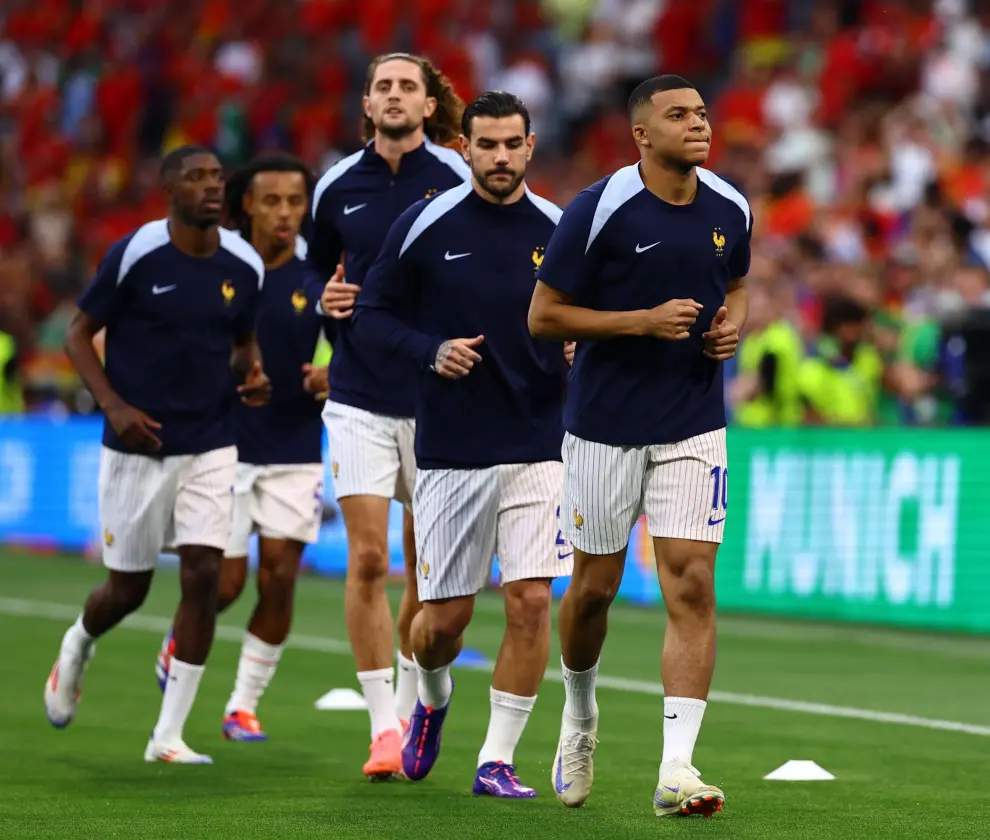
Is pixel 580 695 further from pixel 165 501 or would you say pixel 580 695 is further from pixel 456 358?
pixel 165 501

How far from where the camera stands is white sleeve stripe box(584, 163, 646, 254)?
730 centimetres

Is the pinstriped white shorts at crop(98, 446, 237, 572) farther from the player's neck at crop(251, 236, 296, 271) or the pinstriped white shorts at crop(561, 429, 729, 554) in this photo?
the pinstriped white shorts at crop(561, 429, 729, 554)

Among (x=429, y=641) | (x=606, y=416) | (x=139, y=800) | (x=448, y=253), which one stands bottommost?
(x=139, y=800)

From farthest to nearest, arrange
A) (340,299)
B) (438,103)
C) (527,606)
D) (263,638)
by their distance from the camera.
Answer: (263,638), (438,103), (340,299), (527,606)

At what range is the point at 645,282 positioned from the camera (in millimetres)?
7359

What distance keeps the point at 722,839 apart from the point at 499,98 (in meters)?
2.83

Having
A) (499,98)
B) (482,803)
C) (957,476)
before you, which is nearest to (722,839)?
(482,803)

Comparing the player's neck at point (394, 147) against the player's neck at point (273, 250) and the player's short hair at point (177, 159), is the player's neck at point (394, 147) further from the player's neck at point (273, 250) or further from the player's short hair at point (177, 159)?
the player's neck at point (273, 250)

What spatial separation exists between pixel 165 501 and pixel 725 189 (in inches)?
119

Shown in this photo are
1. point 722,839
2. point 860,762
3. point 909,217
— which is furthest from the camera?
point 909,217

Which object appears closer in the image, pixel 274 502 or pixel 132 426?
pixel 132 426

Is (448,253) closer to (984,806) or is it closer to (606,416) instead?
(606,416)

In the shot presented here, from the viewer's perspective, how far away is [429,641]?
26.9 ft

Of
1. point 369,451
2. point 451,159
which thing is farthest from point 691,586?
point 451,159
